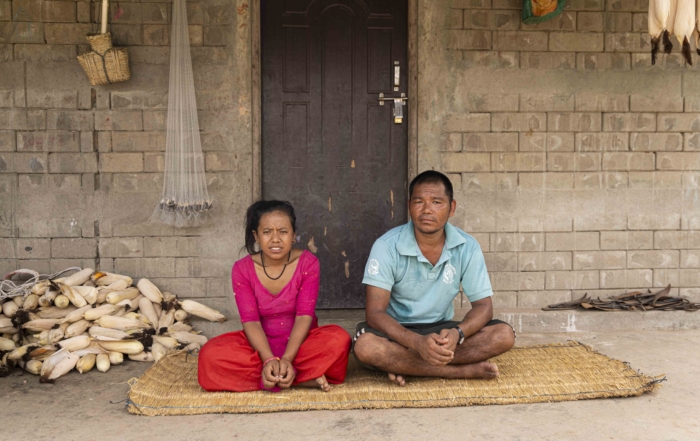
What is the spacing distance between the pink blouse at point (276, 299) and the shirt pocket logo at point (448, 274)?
2.46 feet

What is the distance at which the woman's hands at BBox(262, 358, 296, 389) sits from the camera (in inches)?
126

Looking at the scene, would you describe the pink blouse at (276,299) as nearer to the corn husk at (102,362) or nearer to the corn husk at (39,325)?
the corn husk at (102,362)

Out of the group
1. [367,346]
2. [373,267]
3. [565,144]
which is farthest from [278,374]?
[565,144]

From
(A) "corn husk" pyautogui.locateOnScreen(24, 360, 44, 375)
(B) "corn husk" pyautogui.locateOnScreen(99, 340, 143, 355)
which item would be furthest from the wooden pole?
(A) "corn husk" pyautogui.locateOnScreen(24, 360, 44, 375)

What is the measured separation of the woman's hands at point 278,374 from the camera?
10.5 ft

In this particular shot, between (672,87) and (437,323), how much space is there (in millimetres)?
3010

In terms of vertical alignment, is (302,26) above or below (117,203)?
above

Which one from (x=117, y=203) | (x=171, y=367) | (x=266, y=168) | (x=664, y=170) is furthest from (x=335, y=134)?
(x=664, y=170)

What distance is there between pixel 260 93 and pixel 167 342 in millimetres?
1995

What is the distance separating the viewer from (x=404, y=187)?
16.4 ft

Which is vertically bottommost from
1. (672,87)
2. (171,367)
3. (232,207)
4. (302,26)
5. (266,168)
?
(171,367)

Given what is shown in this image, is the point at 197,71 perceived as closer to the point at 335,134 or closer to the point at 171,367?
the point at 335,134

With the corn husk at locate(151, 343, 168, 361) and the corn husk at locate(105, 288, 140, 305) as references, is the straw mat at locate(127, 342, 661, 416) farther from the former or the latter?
the corn husk at locate(105, 288, 140, 305)

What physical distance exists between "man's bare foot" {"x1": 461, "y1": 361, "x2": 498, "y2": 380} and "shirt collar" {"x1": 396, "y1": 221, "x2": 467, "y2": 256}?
683 millimetres
